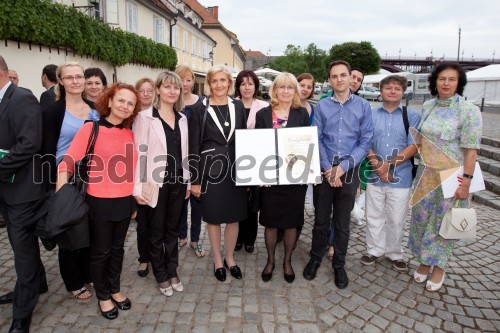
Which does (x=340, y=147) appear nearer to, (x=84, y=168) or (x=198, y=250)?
(x=198, y=250)

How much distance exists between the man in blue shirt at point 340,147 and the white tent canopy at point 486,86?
24359 millimetres

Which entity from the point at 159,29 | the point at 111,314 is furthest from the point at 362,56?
the point at 111,314

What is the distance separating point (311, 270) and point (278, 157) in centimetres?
145

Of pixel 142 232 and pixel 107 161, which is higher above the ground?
pixel 107 161

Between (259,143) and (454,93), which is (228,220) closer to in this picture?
(259,143)

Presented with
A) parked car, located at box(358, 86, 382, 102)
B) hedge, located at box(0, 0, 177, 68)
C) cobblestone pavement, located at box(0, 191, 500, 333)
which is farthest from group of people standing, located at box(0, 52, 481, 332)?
parked car, located at box(358, 86, 382, 102)

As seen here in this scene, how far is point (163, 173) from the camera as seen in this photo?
3.37 meters

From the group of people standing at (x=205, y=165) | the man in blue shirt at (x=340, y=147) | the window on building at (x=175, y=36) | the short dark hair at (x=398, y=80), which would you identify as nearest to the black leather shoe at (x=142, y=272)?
the group of people standing at (x=205, y=165)

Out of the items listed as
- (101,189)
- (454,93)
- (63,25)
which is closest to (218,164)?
(101,189)

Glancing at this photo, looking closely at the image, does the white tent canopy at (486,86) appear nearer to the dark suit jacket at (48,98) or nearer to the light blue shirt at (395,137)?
the light blue shirt at (395,137)

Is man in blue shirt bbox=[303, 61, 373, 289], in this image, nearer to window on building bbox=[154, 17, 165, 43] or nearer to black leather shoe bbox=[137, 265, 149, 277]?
black leather shoe bbox=[137, 265, 149, 277]

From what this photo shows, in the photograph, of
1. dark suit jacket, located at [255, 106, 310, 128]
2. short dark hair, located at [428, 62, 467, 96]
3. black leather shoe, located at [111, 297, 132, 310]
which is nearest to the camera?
black leather shoe, located at [111, 297, 132, 310]

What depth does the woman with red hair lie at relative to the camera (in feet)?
9.68

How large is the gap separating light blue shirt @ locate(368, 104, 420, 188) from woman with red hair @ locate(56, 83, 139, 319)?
2.72 meters
